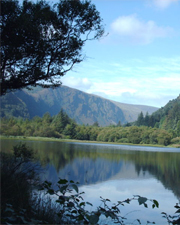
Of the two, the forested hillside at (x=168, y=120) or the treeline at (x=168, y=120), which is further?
A: the forested hillside at (x=168, y=120)

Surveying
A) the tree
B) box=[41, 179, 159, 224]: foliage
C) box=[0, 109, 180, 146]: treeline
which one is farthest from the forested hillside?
box=[41, 179, 159, 224]: foliage

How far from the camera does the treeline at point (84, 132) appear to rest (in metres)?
75.4

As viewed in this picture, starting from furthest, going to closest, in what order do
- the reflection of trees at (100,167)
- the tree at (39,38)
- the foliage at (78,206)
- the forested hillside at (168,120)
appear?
the forested hillside at (168,120)
the reflection of trees at (100,167)
the tree at (39,38)
the foliage at (78,206)

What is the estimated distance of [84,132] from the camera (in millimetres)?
86625

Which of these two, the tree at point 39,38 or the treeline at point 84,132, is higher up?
the tree at point 39,38

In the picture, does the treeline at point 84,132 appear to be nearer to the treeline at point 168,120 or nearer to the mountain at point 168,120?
the treeline at point 168,120

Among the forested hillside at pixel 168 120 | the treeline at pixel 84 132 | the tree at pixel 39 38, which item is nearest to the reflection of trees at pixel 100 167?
the tree at pixel 39 38

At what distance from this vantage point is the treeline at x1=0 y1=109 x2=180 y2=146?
247 feet

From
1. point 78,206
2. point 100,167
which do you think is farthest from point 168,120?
point 78,206

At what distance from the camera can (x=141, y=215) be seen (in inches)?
301

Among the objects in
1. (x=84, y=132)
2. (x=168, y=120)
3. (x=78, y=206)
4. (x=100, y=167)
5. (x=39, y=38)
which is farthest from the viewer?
(x=168, y=120)

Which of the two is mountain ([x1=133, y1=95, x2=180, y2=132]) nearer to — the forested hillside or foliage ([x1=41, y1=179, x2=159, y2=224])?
the forested hillside

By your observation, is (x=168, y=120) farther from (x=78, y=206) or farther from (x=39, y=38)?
(x=78, y=206)

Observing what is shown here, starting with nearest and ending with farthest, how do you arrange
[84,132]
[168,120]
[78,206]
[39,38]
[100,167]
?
[78,206], [39,38], [100,167], [84,132], [168,120]
